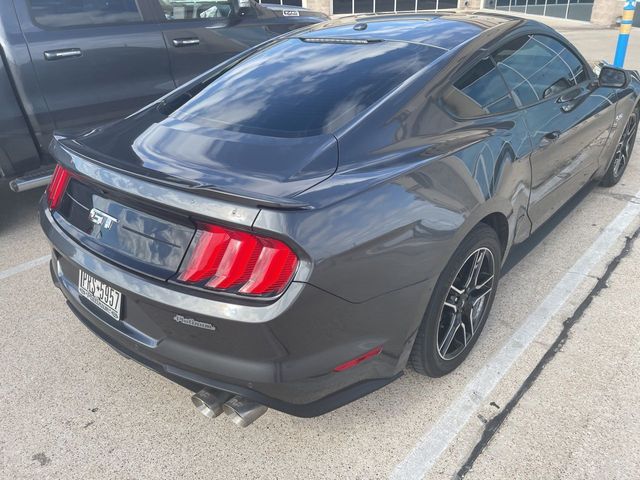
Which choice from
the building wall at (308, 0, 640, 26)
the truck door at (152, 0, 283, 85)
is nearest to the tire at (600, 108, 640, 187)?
the truck door at (152, 0, 283, 85)

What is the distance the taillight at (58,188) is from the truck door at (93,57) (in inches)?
74.2

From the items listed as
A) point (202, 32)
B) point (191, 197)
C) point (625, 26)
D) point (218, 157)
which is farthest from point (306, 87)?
point (625, 26)

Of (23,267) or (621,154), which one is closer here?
(23,267)

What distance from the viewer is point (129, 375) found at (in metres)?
2.53

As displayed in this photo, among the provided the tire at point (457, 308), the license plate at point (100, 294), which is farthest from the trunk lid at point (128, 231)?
the tire at point (457, 308)

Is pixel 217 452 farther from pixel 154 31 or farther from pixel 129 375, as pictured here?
pixel 154 31

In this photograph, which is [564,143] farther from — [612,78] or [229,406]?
[229,406]

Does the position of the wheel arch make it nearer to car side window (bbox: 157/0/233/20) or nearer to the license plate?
the license plate

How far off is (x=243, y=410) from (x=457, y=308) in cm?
109

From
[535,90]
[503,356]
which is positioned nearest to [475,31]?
[535,90]

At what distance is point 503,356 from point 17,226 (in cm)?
385

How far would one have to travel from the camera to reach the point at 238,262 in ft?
5.49

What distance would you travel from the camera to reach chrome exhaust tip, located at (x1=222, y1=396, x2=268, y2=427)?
6.14 ft

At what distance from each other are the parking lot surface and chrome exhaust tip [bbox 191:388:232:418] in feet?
1.02
